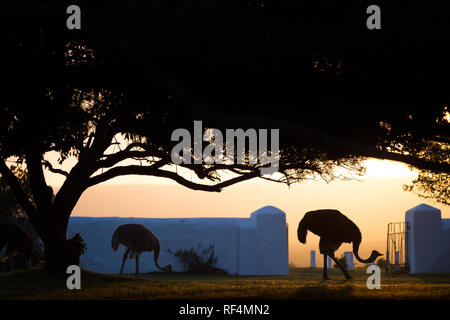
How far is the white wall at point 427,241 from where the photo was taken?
28562 mm

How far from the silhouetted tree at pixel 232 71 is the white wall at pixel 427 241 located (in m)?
15.7

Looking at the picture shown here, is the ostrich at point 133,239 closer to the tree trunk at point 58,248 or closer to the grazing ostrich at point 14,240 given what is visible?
the tree trunk at point 58,248

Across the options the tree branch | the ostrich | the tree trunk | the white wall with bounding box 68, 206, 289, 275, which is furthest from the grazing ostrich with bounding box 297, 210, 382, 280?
the white wall with bounding box 68, 206, 289, 275

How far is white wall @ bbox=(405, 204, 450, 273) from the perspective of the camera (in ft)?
93.7

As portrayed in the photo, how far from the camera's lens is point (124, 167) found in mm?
17328

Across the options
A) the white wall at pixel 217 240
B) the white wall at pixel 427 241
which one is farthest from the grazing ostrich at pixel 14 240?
the white wall at pixel 427 241

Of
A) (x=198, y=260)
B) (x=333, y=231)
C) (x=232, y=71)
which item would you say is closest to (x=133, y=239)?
(x=333, y=231)

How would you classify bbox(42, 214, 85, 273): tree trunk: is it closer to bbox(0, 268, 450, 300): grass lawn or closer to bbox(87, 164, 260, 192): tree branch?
bbox(0, 268, 450, 300): grass lawn

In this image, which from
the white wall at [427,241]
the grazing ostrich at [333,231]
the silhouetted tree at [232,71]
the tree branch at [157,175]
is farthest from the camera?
the white wall at [427,241]

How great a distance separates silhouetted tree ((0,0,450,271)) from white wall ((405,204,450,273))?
51.6ft

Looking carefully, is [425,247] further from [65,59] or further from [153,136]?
[65,59]

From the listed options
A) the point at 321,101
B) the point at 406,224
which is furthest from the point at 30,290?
the point at 406,224

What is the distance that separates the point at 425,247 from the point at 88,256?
15.2 meters

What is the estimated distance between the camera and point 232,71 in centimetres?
1062
